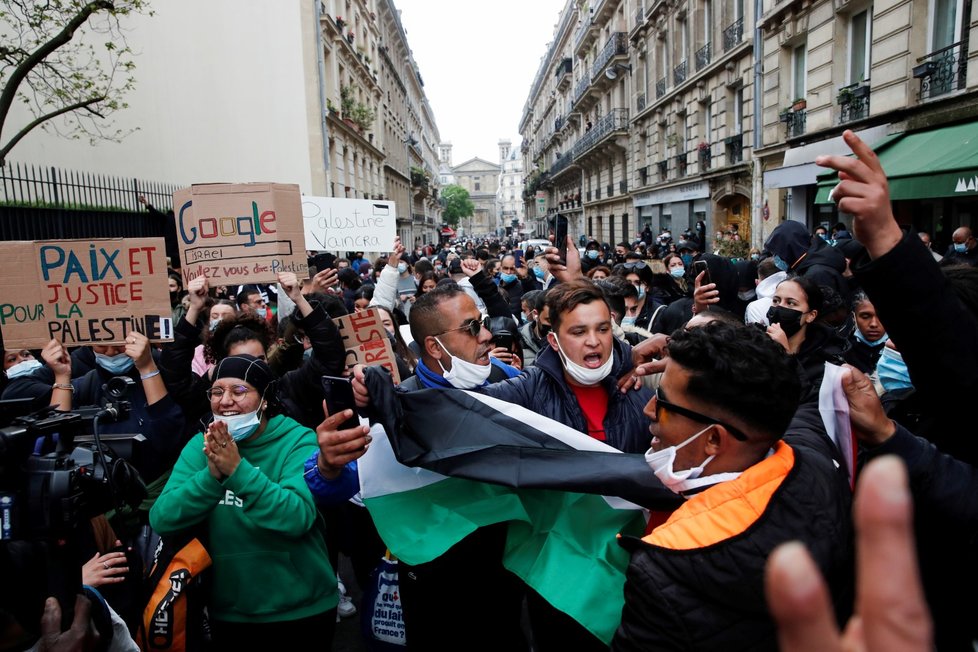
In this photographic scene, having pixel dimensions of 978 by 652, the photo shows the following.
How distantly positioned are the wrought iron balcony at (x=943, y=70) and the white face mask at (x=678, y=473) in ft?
41.0

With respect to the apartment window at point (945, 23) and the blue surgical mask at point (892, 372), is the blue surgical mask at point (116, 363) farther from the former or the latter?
the apartment window at point (945, 23)

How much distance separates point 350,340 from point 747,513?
3069 mm

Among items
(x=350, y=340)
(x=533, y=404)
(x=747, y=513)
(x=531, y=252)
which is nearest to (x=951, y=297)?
(x=747, y=513)

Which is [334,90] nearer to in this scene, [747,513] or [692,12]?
[692,12]

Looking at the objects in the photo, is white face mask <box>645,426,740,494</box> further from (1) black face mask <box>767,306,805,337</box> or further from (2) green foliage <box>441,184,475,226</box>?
(2) green foliage <box>441,184,475,226</box>

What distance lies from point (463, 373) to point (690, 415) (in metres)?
1.51

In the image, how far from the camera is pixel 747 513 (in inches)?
57.9

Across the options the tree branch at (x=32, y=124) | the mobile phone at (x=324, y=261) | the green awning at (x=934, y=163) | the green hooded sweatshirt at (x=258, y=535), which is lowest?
the green hooded sweatshirt at (x=258, y=535)

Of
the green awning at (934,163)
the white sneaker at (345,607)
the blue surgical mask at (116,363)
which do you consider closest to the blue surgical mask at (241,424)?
the blue surgical mask at (116,363)

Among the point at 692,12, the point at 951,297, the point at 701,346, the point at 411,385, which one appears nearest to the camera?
the point at 951,297

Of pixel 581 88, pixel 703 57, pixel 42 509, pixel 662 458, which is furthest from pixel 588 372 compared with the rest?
pixel 581 88

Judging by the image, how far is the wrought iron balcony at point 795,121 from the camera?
16.2 metres

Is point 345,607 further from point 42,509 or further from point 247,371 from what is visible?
point 42,509

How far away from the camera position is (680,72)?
2441 centimetres
